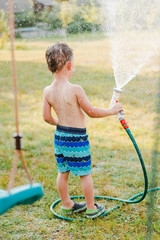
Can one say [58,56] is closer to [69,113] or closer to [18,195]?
[69,113]

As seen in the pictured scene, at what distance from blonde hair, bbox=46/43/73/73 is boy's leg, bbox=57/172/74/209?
2.22 ft

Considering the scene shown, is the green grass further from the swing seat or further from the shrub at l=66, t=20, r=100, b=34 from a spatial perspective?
the swing seat

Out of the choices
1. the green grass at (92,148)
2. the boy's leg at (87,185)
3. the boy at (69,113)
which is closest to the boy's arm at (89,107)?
the boy at (69,113)

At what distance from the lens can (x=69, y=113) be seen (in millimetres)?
2080

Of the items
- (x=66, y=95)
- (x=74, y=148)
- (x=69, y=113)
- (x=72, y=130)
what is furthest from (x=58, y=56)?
(x=74, y=148)

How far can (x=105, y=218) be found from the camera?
2.23 metres

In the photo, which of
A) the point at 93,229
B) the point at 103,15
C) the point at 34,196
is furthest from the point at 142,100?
the point at 34,196

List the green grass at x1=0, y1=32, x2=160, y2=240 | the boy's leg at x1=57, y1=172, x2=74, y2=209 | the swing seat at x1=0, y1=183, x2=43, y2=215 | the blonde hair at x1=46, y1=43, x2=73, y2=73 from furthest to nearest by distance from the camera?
the boy's leg at x1=57, y1=172, x2=74, y2=209 → the green grass at x1=0, y1=32, x2=160, y2=240 → the blonde hair at x1=46, y1=43, x2=73, y2=73 → the swing seat at x1=0, y1=183, x2=43, y2=215

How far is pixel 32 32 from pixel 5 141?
8.94 feet

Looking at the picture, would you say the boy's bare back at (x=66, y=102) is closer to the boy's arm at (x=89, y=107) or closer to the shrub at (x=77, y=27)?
the boy's arm at (x=89, y=107)

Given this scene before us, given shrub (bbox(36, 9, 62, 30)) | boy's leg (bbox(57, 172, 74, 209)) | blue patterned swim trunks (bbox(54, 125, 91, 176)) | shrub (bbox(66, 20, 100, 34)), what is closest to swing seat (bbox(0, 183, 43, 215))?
blue patterned swim trunks (bbox(54, 125, 91, 176))

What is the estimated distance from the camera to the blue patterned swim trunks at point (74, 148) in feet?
6.89

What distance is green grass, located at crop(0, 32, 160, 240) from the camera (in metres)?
2.13

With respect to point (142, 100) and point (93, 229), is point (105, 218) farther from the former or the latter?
point (142, 100)
